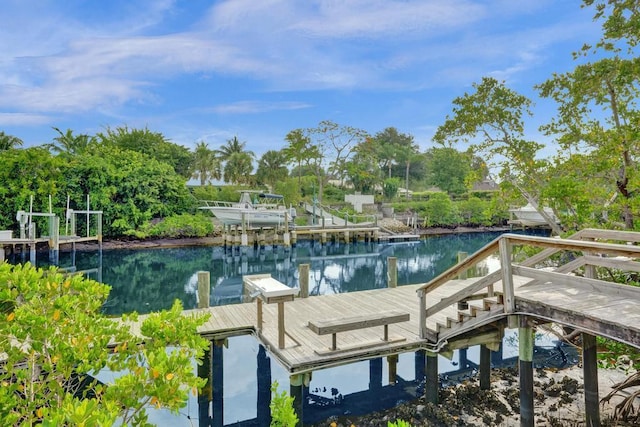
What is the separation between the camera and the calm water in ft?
25.4

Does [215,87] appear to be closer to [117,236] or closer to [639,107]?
[117,236]

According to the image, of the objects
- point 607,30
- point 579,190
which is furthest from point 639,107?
point 579,190

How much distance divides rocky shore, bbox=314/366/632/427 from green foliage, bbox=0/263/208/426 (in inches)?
155

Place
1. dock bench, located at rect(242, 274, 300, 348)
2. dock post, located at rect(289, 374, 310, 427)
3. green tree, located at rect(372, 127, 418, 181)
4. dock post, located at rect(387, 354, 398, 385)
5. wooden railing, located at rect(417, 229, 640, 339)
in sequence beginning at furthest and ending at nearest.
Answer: green tree, located at rect(372, 127, 418, 181)
dock post, located at rect(387, 354, 398, 385)
dock bench, located at rect(242, 274, 300, 348)
dock post, located at rect(289, 374, 310, 427)
wooden railing, located at rect(417, 229, 640, 339)

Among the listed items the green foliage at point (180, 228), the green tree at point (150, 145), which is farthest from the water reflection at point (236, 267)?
the green tree at point (150, 145)

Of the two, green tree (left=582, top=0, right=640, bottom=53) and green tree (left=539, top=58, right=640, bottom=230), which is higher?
green tree (left=582, top=0, right=640, bottom=53)

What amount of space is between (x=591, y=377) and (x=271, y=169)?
4436 centimetres

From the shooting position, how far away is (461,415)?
6512mm

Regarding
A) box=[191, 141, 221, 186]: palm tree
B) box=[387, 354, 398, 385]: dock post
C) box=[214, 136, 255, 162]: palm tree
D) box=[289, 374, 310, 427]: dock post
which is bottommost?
box=[387, 354, 398, 385]: dock post

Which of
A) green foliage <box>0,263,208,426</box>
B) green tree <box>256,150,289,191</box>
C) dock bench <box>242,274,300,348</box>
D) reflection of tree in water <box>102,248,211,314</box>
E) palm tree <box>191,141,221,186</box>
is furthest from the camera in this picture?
green tree <box>256,150,289,191</box>

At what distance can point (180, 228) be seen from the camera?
31.4 meters

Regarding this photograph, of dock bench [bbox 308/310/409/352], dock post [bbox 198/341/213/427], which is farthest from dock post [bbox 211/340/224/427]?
dock bench [bbox 308/310/409/352]

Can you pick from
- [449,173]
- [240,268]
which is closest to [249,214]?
[240,268]

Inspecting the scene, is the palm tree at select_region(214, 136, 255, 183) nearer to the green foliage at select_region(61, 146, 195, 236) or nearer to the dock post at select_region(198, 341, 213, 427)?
the green foliage at select_region(61, 146, 195, 236)
